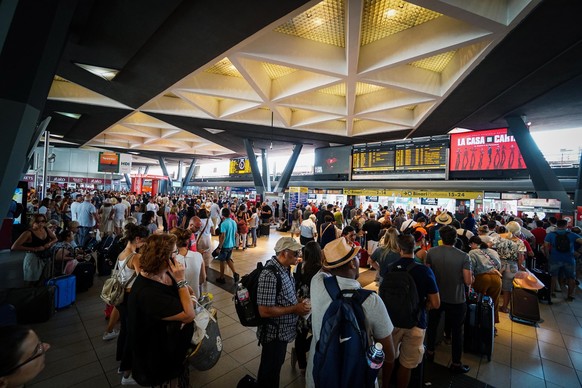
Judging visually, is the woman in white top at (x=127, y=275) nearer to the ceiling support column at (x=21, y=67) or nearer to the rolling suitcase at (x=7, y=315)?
the rolling suitcase at (x=7, y=315)

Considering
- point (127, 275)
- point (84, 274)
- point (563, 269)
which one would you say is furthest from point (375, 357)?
point (563, 269)

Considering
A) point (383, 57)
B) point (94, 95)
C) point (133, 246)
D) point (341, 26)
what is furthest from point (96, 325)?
point (94, 95)

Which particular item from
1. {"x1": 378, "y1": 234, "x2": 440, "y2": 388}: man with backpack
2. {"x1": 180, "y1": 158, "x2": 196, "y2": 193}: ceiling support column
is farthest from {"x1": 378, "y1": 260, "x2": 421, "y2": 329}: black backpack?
{"x1": 180, "y1": 158, "x2": 196, "y2": 193}: ceiling support column

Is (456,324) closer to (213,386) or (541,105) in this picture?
(213,386)

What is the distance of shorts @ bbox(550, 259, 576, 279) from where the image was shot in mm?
5359

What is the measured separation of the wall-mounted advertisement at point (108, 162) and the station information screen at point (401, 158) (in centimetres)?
1946

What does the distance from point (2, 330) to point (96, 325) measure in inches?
139

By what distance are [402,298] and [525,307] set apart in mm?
3812

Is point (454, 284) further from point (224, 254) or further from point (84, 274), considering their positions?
point (84, 274)

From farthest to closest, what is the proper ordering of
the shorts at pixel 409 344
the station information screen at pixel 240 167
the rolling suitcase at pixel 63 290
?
the station information screen at pixel 240 167 → the rolling suitcase at pixel 63 290 → the shorts at pixel 409 344

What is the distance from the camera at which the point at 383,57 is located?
19.8 feet

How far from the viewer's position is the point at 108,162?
66.0 feet

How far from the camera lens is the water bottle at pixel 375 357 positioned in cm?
152

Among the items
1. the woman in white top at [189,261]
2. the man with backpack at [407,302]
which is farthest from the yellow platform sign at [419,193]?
the woman in white top at [189,261]
